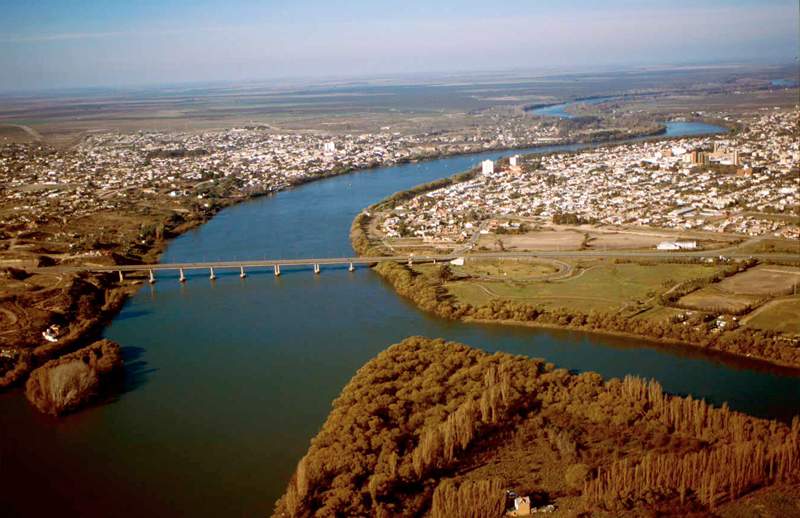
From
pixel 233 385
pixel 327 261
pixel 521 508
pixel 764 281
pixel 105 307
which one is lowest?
pixel 233 385

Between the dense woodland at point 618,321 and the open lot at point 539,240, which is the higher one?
the open lot at point 539,240

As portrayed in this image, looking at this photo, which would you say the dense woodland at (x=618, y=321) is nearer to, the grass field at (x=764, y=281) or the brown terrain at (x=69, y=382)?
the grass field at (x=764, y=281)

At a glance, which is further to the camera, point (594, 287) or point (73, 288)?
point (73, 288)

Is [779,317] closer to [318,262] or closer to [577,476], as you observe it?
[577,476]

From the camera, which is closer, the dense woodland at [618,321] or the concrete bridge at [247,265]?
the dense woodland at [618,321]

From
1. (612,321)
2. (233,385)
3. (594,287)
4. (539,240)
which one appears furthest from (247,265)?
(612,321)

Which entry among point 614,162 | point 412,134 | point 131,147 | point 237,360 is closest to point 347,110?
point 412,134

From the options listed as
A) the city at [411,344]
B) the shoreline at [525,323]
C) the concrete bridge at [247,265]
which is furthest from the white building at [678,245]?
the shoreline at [525,323]
